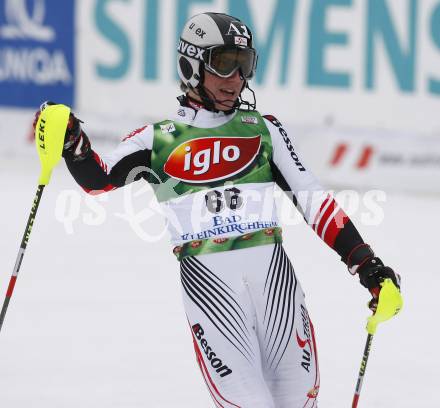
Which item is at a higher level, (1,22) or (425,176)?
(1,22)

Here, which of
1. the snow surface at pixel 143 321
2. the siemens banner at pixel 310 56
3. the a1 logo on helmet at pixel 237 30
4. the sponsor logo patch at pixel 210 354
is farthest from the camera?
the siemens banner at pixel 310 56

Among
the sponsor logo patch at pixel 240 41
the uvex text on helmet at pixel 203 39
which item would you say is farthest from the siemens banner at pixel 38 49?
the sponsor logo patch at pixel 240 41

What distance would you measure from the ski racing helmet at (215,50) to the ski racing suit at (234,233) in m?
0.16

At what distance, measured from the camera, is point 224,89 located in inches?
168

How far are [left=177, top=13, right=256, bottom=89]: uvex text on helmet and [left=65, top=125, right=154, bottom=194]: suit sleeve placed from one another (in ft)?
0.98

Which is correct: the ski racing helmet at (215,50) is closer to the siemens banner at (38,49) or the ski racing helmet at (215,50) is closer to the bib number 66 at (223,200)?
the bib number 66 at (223,200)

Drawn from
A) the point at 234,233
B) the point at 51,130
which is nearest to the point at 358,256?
the point at 234,233

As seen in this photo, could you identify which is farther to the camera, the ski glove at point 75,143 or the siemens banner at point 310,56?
the siemens banner at point 310,56

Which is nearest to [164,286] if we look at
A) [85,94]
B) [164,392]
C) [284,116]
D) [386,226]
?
[164,392]

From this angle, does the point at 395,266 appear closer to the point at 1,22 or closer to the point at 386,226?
the point at 386,226

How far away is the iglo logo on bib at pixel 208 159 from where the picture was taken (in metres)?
4.19

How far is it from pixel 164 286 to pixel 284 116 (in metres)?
5.41

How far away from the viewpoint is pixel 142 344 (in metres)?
6.82

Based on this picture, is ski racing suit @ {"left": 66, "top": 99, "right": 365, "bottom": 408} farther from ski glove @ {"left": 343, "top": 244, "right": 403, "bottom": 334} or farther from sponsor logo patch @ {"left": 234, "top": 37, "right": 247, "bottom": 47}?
sponsor logo patch @ {"left": 234, "top": 37, "right": 247, "bottom": 47}
